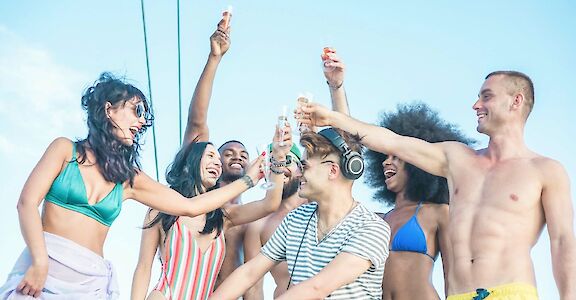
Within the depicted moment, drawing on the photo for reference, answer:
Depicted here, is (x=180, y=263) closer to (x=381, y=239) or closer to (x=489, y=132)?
(x=381, y=239)

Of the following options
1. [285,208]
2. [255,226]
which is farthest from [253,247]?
[285,208]

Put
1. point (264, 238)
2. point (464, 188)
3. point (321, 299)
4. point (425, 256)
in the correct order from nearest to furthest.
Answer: point (321, 299), point (464, 188), point (425, 256), point (264, 238)

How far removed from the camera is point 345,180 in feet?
16.0

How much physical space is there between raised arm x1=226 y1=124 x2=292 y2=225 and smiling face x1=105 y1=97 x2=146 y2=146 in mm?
808

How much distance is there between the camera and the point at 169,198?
16.1ft

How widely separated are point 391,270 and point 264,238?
1097 mm

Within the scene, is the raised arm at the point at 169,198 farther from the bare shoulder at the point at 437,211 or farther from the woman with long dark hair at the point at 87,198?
the bare shoulder at the point at 437,211

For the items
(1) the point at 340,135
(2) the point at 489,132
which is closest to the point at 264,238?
(1) the point at 340,135

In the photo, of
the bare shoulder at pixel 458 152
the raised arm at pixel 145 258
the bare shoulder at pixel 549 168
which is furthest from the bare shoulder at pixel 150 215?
the bare shoulder at pixel 549 168

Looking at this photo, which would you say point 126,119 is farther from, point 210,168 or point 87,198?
point 210,168

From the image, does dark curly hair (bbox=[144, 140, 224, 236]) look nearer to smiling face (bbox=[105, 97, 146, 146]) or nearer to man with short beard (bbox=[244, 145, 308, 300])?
man with short beard (bbox=[244, 145, 308, 300])

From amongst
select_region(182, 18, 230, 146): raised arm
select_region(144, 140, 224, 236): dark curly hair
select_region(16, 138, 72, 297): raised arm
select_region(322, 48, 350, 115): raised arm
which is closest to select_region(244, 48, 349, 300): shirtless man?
select_region(322, 48, 350, 115): raised arm

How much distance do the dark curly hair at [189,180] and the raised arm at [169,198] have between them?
63cm

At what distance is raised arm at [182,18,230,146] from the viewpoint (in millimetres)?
6484
